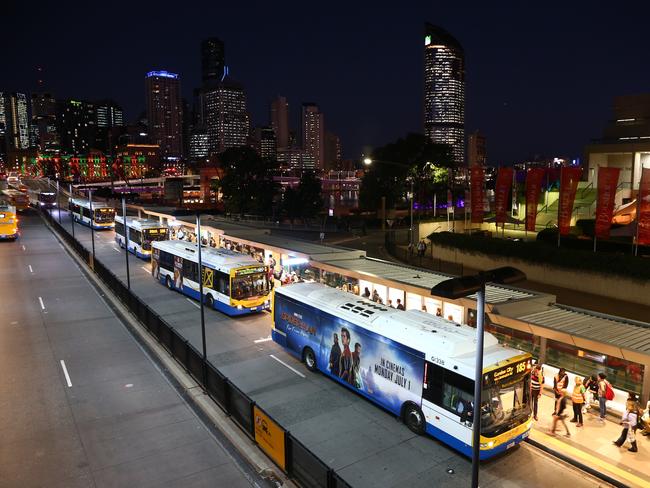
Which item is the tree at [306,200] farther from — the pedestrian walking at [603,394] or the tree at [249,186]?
the pedestrian walking at [603,394]

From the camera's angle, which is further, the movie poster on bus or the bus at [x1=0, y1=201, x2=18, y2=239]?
the bus at [x1=0, y1=201, x2=18, y2=239]

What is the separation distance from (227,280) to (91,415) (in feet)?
34.9

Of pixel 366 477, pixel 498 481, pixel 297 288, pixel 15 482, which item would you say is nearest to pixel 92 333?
pixel 297 288

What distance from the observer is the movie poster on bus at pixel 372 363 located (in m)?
13.0

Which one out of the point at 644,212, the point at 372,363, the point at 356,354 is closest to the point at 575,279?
the point at 644,212

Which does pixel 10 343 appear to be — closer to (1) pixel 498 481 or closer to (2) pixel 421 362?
(2) pixel 421 362

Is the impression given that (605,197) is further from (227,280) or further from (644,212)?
(227,280)

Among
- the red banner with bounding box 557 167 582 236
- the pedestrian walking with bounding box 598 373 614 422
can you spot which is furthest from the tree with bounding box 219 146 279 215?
the pedestrian walking with bounding box 598 373 614 422

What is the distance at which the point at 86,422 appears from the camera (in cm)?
1348

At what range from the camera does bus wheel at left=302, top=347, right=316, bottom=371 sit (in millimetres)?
17141

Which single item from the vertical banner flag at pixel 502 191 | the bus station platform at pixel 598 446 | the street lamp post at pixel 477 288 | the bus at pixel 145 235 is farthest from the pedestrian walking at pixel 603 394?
the bus at pixel 145 235

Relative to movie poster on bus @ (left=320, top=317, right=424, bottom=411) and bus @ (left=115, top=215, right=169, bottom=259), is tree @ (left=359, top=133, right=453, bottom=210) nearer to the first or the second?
bus @ (left=115, top=215, right=169, bottom=259)

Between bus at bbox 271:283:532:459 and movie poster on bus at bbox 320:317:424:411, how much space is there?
0.03 meters

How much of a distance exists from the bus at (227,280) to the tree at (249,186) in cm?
4232
